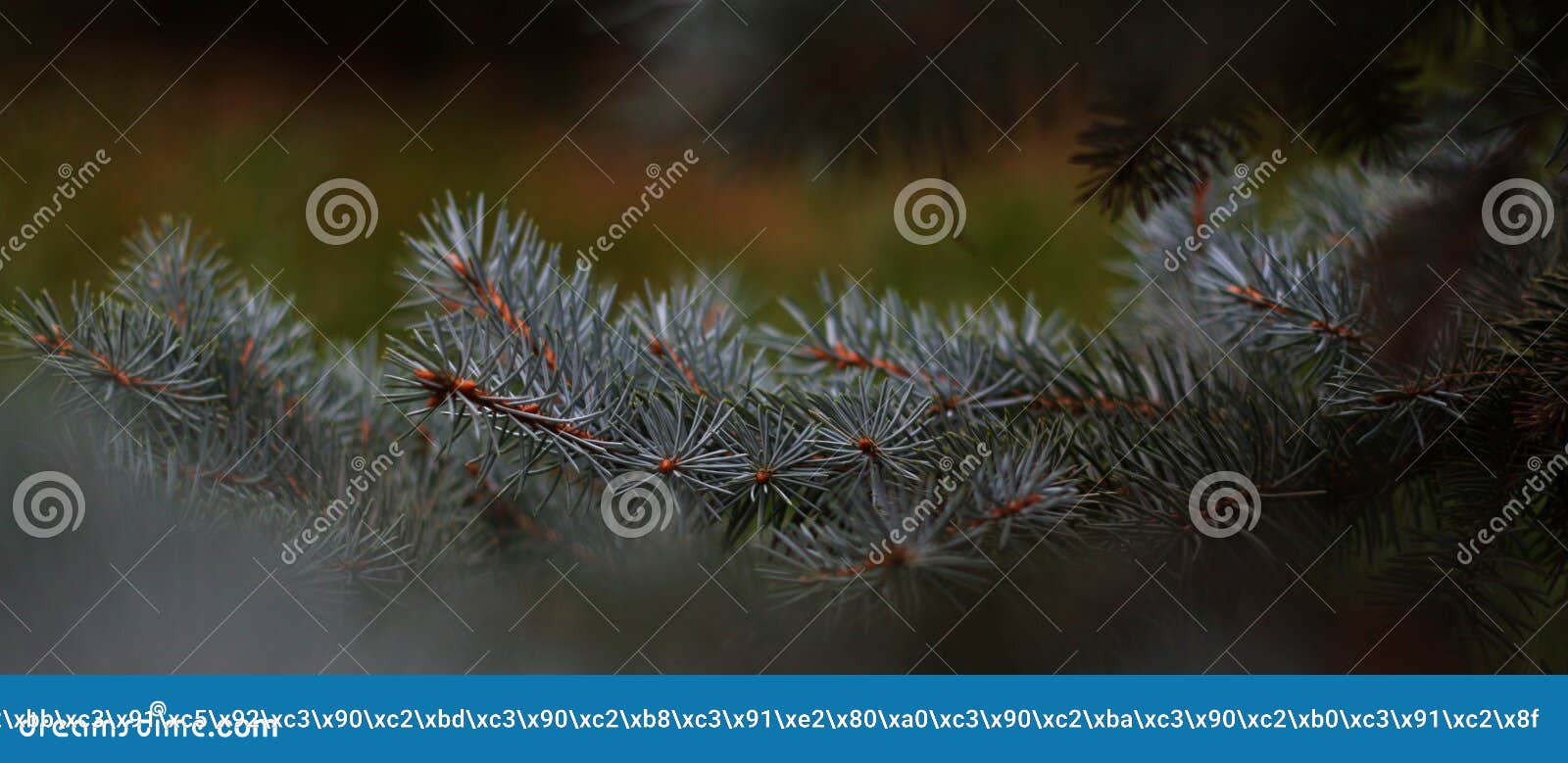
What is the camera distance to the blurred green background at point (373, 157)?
74 centimetres

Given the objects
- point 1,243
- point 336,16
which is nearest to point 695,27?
point 1,243

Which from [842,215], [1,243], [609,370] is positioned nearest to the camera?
[609,370]

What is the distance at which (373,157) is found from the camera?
92cm

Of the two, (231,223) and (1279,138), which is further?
(231,223)

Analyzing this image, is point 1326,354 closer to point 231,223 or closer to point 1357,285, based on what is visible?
point 1357,285

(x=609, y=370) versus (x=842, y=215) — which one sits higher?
(x=842, y=215)

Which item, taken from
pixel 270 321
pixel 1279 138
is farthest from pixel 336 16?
pixel 1279 138

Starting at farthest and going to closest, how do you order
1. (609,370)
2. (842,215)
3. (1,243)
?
1. (842,215)
2. (1,243)
3. (609,370)

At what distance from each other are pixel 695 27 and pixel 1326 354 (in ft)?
0.55

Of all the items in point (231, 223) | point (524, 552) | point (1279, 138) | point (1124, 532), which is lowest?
point (231, 223)

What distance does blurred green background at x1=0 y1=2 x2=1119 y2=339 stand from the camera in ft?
2.44

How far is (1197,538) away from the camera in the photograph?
0.73 feet

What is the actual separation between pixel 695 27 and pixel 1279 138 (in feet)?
0.49

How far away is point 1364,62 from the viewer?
233mm
